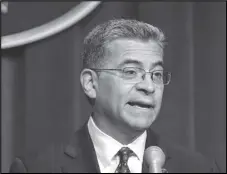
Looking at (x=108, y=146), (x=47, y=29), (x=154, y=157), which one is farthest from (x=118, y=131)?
(x=47, y=29)

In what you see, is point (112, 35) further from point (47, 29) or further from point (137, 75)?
point (47, 29)

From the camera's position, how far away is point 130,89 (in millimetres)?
1080

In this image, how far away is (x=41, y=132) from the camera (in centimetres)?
157

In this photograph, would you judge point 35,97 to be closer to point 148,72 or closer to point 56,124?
point 56,124

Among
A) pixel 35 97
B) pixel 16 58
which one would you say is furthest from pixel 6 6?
pixel 35 97

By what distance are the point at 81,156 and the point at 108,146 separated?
7 centimetres

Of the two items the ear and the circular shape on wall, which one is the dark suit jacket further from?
the circular shape on wall

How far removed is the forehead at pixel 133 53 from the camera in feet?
3.59

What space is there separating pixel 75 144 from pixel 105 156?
0.28 feet

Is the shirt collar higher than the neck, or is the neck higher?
the neck

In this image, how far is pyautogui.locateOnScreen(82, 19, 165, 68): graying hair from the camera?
43.1 inches

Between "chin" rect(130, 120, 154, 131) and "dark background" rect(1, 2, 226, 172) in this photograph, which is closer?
"chin" rect(130, 120, 154, 131)

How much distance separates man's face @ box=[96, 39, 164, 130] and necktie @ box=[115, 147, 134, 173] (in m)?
0.07

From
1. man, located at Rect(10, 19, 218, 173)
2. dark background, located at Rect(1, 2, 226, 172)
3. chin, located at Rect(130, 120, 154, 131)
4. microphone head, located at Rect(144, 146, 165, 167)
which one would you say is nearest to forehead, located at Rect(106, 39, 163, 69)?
man, located at Rect(10, 19, 218, 173)
